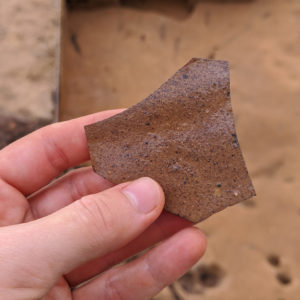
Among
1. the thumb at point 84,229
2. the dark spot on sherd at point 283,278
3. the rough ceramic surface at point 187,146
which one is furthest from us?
the dark spot on sherd at point 283,278

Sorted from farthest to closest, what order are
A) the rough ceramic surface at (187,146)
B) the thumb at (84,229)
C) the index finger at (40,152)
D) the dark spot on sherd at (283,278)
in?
the dark spot on sherd at (283,278), the index finger at (40,152), the rough ceramic surface at (187,146), the thumb at (84,229)

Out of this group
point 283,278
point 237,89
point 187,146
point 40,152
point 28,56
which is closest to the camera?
Answer: point 187,146

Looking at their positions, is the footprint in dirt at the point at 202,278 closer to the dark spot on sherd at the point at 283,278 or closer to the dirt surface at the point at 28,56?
the dark spot on sherd at the point at 283,278

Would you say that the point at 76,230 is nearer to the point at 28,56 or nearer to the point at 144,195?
the point at 144,195

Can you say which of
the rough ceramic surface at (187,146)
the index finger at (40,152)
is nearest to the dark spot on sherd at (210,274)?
the rough ceramic surface at (187,146)

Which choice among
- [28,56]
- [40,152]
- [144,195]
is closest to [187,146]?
[144,195]

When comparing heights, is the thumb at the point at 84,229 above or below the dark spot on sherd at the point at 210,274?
above
